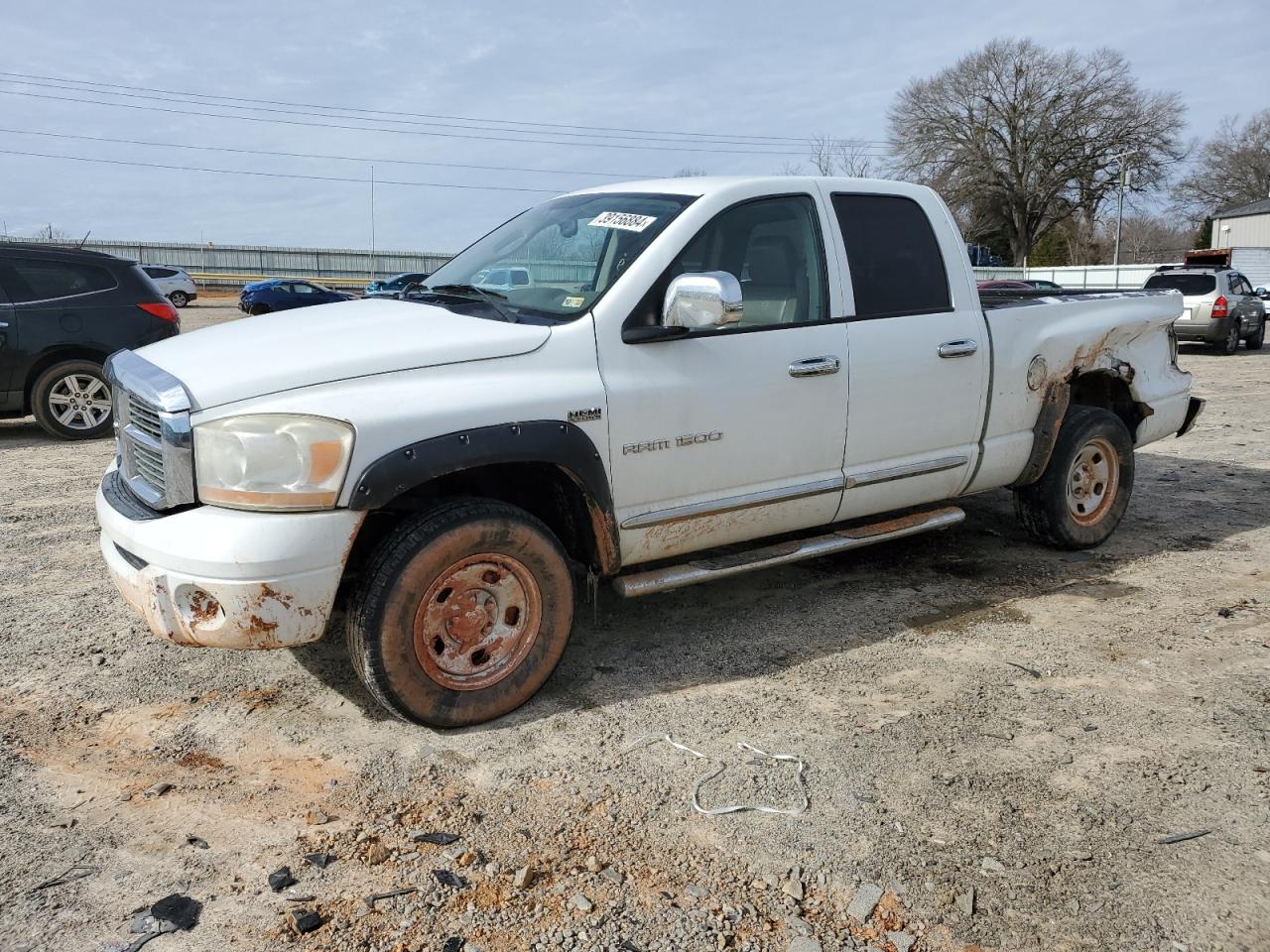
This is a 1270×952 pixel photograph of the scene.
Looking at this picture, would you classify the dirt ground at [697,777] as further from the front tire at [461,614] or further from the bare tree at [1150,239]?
the bare tree at [1150,239]

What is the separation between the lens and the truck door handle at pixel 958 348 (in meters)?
4.80

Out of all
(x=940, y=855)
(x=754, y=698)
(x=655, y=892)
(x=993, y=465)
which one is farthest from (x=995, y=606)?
(x=655, y=892)

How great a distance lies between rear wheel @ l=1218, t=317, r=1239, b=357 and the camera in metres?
19.8

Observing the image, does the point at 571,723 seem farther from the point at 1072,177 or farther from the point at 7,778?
the point at 1072,177

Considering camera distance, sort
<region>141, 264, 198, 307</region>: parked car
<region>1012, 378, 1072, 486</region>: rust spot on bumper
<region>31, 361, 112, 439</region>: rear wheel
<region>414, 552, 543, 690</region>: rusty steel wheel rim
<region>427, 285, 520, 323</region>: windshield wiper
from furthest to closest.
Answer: <region>141, 264, 198, 307</region>: parked car < <region>31, 361, 112, 439</region>: rear wheel < <region>1012, 378, 1072, 486</region>: rust spot on bumper < <region>427, 285, 520, 323</region>: windshield wiper < <region>414, 552, 543, 690</region>: rusty steel wheel rim

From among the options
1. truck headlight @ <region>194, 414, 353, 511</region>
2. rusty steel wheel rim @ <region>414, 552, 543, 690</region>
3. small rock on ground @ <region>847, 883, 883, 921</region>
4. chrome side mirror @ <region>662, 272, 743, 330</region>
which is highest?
chrome side mirror @ <region>662, 272, 743, 330</region>

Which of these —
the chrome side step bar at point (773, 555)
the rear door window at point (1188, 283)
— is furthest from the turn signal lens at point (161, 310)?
the rear door window at point (1188, 283)

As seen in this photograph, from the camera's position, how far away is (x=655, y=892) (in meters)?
2.80

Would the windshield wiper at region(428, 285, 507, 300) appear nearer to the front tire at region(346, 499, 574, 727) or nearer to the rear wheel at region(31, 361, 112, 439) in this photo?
the front tire at region(346, 499, 574, 727)

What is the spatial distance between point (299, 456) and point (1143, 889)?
2755 mm

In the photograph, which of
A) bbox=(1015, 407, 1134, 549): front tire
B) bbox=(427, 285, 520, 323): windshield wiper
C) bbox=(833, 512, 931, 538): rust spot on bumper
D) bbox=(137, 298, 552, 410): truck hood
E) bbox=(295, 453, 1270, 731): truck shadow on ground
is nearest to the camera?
bbox=(137, 298, 552, 410): truck hood

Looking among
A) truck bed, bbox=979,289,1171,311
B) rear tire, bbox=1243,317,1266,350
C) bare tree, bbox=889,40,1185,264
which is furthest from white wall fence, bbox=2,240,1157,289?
truck bed, bbox=979,289,1171,311

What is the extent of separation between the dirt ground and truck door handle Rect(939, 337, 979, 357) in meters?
1.22

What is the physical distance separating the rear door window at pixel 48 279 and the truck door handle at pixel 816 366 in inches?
307
